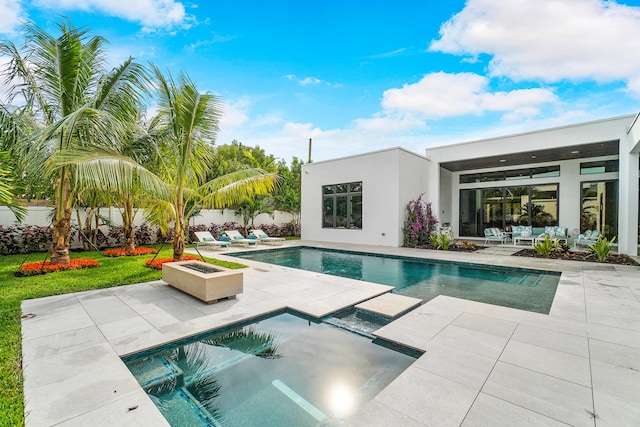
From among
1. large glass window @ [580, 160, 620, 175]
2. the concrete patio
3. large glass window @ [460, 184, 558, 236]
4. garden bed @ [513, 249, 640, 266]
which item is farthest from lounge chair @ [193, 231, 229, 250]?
large glass window @ [580, 160, 620, 175]

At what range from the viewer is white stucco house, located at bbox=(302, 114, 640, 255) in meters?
11.4

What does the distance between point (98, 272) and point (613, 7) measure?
1539 centimetres

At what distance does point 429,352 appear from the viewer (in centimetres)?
360

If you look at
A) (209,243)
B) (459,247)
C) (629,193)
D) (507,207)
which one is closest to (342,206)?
(459,247)

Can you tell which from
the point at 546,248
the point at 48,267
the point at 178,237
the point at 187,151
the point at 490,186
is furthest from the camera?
the point at 490,186

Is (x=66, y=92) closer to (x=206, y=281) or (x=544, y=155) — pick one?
(x=206, y=281)

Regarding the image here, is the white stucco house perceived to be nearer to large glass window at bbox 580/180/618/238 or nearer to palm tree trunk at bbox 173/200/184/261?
large glass window at bbox 580/180/618/238

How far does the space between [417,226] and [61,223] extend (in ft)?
42.5

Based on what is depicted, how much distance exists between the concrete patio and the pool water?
0.79 feet

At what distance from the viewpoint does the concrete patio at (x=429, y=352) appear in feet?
8.20

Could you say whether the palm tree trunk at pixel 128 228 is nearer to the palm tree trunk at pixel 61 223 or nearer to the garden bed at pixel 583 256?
the palm tree trunk at pixel 61 223

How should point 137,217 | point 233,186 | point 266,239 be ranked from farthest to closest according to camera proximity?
point 266,239 → point 137,217 → point 233,186

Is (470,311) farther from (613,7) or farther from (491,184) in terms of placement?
(491,184)

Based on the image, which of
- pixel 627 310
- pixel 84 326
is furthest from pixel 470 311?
pixel 84 326
